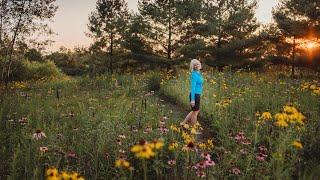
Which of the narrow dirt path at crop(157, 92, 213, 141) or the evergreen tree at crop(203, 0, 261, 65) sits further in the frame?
the evergreen tree at crop(203, 0, 261, 65)

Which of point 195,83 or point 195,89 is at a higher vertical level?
point 195,83

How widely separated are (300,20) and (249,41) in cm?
385

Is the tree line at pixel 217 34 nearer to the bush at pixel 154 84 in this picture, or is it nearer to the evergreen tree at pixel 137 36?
the evergreen tree at pixel 137 36

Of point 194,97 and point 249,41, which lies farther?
point 249,41

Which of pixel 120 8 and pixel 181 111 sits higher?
pixel 120 8

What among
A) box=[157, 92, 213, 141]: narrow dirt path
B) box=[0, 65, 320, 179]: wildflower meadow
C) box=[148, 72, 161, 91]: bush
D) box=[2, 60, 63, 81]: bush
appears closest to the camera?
box=[0, 65, 320, 179]: wildflower meadow

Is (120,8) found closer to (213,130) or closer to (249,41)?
(249,41)

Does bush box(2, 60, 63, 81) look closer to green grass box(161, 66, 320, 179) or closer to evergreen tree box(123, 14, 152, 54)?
evergreen tree box(123, 14, 152, 54)

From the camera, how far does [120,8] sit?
32.2m

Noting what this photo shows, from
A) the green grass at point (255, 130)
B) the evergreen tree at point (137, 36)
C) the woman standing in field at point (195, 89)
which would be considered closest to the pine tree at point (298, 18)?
the evergreen tree at point (137, 36)

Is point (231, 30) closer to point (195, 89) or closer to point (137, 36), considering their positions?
point (137, 36)

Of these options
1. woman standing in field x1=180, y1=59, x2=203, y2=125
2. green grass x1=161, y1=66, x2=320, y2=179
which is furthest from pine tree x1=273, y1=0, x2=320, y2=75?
woman standing in field x1=180, y1=59, x2=203, y2=125

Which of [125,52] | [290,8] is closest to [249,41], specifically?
[290,8]

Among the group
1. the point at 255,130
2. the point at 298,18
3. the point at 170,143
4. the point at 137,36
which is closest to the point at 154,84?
the point at 255,130
